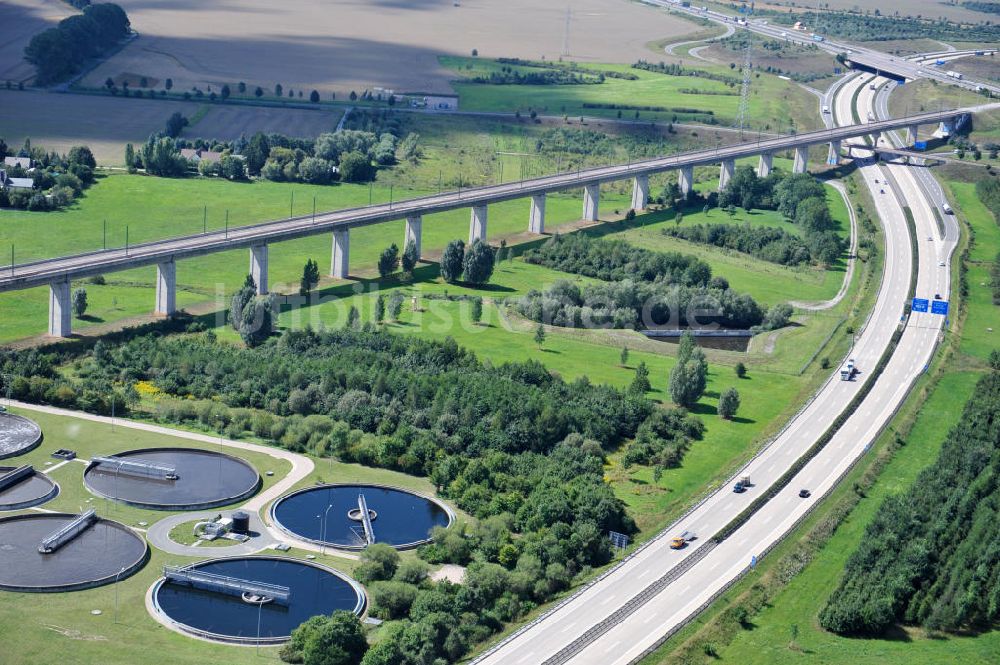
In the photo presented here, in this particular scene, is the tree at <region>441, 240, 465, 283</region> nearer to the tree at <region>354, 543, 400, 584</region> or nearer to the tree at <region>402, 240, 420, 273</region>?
the tree at <region>402, 240, 420, 273</region>

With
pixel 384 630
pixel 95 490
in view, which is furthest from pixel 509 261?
pixel 384 630

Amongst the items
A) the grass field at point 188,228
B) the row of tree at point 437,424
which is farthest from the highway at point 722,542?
the grass field at point 188,228

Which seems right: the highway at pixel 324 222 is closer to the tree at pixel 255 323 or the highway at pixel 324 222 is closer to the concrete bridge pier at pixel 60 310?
the concrete bridge pier at pixel 60 310

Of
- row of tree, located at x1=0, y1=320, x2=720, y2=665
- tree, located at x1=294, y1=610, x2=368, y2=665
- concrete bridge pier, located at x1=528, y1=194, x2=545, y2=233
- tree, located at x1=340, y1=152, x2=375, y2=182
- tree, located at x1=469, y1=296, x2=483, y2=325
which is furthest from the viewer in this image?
tree, located at x1=340, y1=152, x2=375, y2=182

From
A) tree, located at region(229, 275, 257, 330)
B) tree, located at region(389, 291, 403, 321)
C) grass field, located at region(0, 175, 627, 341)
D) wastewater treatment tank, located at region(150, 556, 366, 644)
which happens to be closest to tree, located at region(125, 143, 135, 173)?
grass field, located at region(0, 175, 627, 341)

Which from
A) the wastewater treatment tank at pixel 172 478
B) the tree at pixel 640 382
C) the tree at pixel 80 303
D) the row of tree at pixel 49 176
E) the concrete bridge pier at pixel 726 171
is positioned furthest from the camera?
the concrete bridge pier at pixel 726 171

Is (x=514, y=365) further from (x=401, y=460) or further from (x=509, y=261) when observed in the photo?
(x=509, y=261)

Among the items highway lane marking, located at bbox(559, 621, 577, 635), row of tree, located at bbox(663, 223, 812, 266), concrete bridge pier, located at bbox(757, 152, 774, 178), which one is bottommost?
highway lane marking, located at bbox(559, 621, 577, 635)
